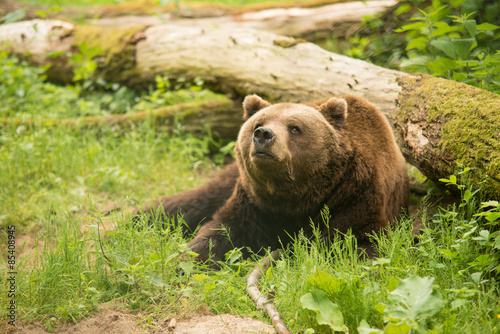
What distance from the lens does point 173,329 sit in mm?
2916

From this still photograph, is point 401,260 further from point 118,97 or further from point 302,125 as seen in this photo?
point 118,97

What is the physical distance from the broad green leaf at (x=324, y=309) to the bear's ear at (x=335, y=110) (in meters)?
1.97

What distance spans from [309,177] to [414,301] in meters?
1.70

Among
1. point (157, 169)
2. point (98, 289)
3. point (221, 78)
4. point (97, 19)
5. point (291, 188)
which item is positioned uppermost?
point (97, 19)

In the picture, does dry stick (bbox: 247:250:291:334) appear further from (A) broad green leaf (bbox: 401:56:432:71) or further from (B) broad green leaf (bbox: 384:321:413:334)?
(A) broad green leaf (bbox: 401:56:432:71)

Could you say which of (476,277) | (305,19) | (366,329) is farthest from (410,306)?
(305,19)

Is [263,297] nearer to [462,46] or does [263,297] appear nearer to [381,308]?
[381,308]

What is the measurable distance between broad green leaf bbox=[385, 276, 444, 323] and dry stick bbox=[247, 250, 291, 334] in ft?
2.06

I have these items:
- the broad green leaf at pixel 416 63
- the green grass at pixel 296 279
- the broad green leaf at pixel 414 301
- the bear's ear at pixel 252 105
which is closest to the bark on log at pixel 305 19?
the broad green leaf at pixel 416 63

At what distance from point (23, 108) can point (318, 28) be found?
17.4ft

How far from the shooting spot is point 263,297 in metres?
3.05

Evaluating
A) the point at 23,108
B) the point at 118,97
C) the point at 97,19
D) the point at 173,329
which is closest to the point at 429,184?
the point at 173,329

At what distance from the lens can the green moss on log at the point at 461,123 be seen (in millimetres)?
3369

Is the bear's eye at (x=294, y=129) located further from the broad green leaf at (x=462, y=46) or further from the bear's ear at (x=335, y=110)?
the broad green leaf at (x=462, y=46)
